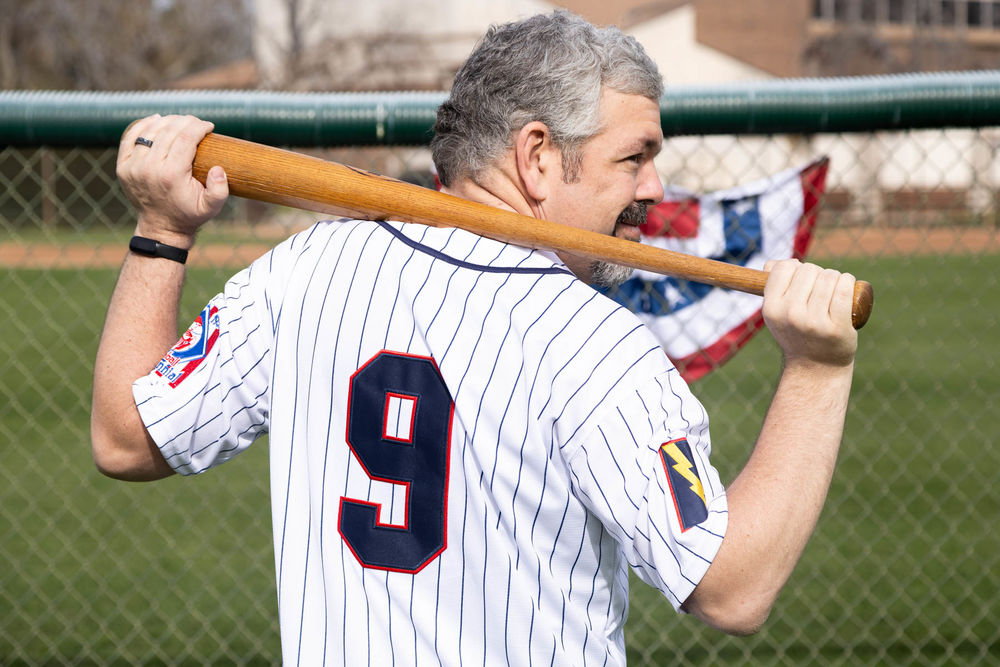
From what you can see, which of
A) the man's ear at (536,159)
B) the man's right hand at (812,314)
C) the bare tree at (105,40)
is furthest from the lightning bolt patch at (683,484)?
the bare tree at (105,40)

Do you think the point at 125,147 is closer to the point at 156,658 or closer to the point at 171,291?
the point at 171,291

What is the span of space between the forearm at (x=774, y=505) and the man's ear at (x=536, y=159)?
1.44 feet

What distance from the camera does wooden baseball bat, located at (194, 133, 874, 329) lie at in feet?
4.40

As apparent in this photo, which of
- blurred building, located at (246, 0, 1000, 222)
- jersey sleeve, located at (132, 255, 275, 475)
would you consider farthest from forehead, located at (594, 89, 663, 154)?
blurred building, located at (246, 0, 1000, 222)

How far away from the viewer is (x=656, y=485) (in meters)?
1.12

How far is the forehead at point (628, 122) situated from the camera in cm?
138

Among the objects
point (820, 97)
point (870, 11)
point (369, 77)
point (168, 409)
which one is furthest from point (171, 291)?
point (870, 11)

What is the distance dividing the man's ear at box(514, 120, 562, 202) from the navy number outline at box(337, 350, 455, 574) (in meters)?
0.31

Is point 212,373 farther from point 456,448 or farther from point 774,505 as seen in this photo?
point 774,505

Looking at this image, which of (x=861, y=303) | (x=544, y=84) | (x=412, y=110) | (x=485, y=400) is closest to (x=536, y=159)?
(x=544, y=84)

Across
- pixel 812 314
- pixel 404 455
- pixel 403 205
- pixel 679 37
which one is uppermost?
pixel 403 205

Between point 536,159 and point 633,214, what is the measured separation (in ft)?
0.64

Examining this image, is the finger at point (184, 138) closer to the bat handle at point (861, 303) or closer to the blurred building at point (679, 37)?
the bat handle at point (861, 303)

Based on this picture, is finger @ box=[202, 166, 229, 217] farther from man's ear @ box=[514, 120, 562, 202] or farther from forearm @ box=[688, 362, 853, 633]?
forearm @ box=[688, 362, 853, 633]
